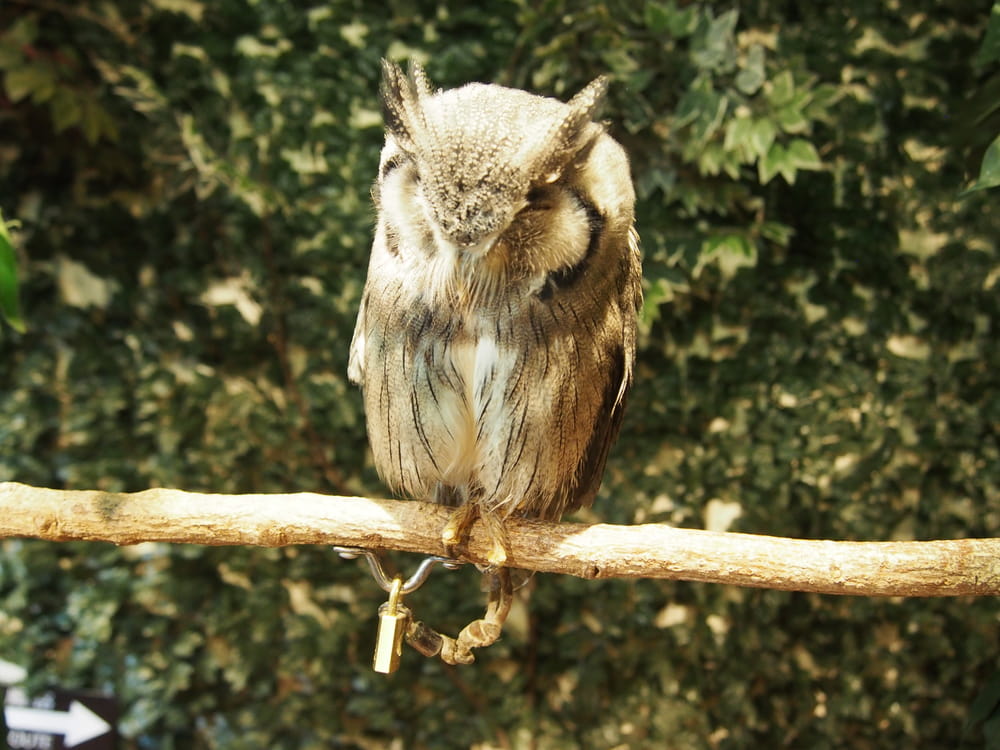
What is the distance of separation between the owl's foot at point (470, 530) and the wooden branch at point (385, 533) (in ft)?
0.05

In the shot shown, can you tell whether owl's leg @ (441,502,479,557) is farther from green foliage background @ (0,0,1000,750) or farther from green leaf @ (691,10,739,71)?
green leaf @ (691,10,739,71)

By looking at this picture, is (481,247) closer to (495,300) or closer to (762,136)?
(495,300)

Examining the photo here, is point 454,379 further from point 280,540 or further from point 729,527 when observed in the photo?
point 729,527

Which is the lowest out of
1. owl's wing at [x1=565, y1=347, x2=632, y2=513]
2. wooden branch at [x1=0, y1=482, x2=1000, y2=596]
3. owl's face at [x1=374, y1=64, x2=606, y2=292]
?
wooden branch at [x1=0, y1=482, x2=1000, y2=596]

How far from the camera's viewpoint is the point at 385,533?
4.09ft

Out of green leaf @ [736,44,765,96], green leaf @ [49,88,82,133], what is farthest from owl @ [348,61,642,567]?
green leaf @ [49,88,82,133]

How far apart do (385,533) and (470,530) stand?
141mm

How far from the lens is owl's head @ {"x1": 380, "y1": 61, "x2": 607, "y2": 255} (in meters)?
0.95

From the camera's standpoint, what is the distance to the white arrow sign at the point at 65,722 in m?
2.01

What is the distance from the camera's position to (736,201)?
2033 millimetres

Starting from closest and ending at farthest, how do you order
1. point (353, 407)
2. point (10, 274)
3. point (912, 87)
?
1. point (10, 274)
2. point (912, 87)
3. point (353, 407)

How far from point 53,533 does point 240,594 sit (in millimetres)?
1054

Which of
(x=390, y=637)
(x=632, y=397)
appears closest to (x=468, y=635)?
(x=390, y=637)

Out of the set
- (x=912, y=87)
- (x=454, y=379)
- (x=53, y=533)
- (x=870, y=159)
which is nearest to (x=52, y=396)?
(x=53, y=533)
